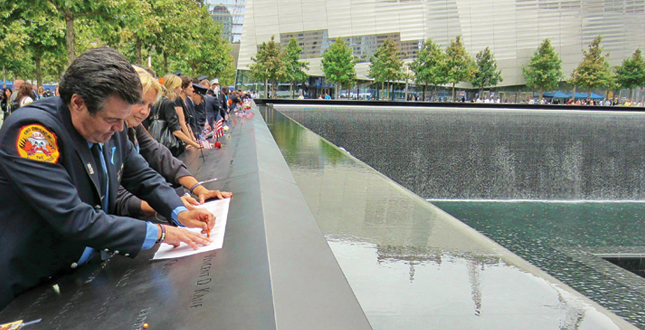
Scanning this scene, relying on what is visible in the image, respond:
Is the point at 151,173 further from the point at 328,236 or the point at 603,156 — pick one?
the point at 603,156

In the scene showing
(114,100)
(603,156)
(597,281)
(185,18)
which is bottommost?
(597,281)

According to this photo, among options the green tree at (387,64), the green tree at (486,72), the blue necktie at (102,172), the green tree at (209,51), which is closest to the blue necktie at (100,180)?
the blue necktie at (102,172)

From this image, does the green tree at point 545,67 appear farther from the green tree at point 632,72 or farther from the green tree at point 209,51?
the green tree at point 209,51

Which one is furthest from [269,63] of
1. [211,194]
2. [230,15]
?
[211,194]

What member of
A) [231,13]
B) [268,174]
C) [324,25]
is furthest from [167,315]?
[231,13]

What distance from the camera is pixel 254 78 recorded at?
49281mm

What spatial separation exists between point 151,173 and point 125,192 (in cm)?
32

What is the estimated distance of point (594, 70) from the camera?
152ft

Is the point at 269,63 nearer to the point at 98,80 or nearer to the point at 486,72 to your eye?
the point at 486,72

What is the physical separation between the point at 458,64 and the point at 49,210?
49.9 meters

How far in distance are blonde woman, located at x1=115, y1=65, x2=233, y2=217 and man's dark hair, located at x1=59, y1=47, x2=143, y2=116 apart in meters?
0.59

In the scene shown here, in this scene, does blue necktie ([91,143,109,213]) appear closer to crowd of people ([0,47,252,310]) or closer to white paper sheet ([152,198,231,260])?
crowd of people ([0,47,252,310])

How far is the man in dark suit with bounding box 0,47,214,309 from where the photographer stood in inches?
54.3

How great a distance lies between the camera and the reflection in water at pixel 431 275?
1.51 m
